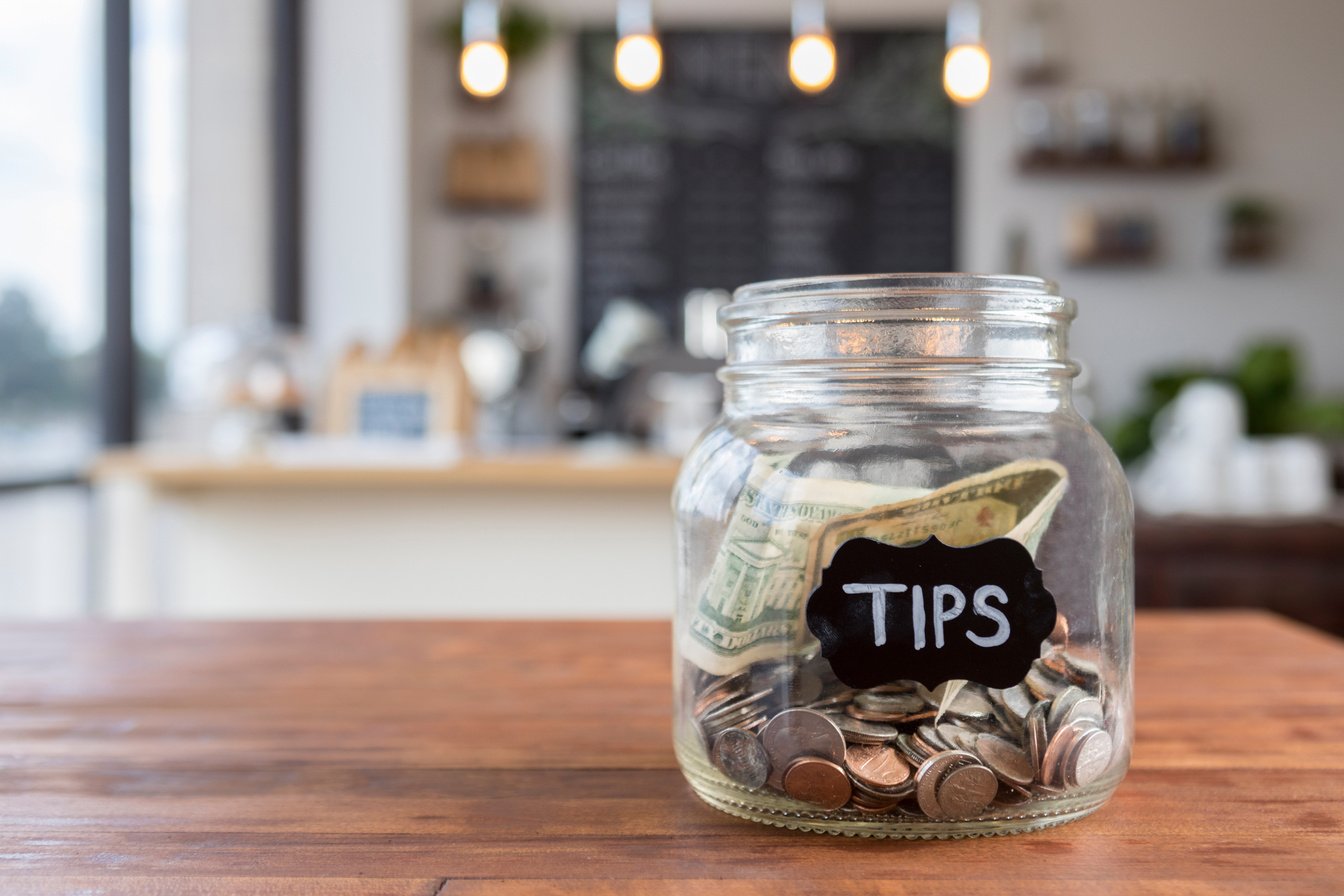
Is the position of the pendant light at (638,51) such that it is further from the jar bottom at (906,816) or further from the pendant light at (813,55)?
the jar bottom at (906,816)

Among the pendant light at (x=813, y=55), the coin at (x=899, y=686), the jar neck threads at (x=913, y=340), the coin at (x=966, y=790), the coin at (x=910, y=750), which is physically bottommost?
the coin at (x=966, y=790)

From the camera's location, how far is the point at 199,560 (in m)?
2.36

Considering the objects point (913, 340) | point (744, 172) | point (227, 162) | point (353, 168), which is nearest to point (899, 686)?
point (913, 340)

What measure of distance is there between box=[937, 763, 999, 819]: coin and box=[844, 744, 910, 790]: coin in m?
0.01

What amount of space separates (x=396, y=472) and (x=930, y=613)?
190cm

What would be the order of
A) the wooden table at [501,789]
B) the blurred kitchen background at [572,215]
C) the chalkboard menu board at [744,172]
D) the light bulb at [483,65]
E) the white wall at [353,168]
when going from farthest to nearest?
1. the chalkboard menu board at [744,172]
2. the white wall at [353,168]
3. the blurred kitchen background at [572,215]
4. the light bulb at [483,65]
5. the wooden table at [501,789]

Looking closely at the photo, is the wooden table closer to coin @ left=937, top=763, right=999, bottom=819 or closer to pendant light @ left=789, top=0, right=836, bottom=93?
coin @ left=937, top=763, right=999, bottom=819

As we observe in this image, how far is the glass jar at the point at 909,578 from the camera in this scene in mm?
379

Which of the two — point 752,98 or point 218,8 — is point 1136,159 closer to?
point 752,98

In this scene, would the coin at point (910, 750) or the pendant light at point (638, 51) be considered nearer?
the coin at point (910, 750)

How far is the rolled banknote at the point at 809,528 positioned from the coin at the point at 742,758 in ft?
0.07

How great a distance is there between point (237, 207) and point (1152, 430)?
306cm

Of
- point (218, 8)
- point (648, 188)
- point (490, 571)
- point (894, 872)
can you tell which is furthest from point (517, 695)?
point (648, 188)

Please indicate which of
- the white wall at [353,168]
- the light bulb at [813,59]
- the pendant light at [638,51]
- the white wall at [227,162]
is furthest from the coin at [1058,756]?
the white wall at [353,168]
